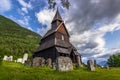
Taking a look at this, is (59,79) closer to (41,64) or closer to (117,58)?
(41,64)

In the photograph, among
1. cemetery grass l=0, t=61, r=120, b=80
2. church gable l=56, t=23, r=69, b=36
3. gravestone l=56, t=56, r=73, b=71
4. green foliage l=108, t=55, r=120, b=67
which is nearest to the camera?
cemetery grass l=0, t=61, r=120, b=80

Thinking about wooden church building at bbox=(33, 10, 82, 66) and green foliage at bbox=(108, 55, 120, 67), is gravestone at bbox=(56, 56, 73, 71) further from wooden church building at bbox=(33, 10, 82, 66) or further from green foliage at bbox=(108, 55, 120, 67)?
green foliage at bbox=(108, 55, 120, 67)

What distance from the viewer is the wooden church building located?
55112 millimetres

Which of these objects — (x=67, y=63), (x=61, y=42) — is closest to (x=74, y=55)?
(x=61, y=42)

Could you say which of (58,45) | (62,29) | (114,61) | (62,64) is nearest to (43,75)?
(62,64)

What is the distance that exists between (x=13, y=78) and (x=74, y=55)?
38331mm

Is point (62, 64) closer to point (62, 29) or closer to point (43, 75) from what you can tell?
point (43, 75)

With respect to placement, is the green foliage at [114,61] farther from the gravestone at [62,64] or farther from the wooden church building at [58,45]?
the gravestone at [62,64]

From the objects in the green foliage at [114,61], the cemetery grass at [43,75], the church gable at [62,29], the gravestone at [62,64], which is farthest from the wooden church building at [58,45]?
the green foliage at [114,61]

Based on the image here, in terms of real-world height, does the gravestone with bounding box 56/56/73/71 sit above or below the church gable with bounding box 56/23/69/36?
below

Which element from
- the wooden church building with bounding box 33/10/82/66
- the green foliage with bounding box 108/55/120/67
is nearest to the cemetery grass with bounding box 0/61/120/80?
the wooden church building with bounding box 33/10/82/66

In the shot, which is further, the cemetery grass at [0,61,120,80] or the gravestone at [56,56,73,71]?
the gravestone at [56,56,73,71]

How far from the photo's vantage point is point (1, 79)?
19969 millimetres

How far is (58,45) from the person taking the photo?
55594 millimetres
